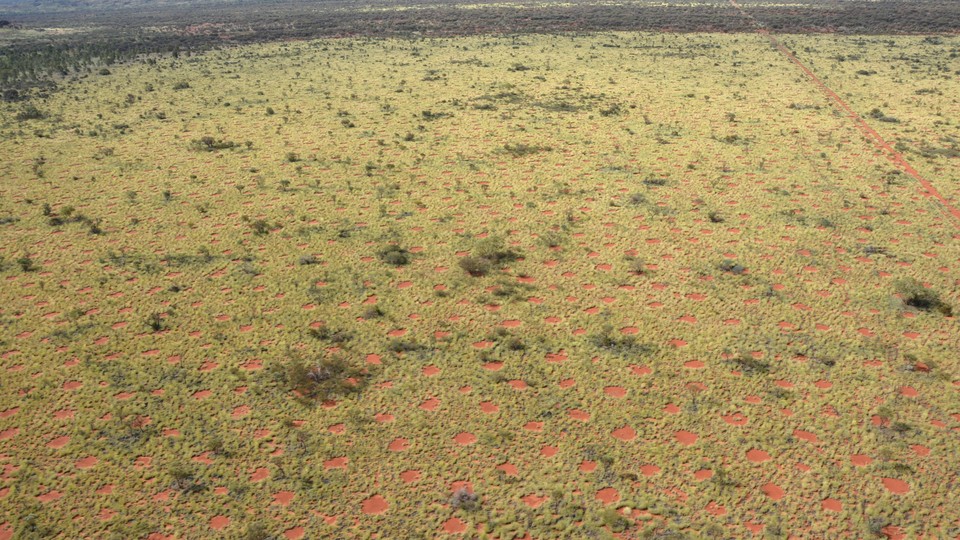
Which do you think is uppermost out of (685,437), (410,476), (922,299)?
(922,299)

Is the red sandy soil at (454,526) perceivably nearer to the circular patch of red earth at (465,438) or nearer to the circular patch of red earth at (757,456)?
the circular patch of red earth at (465,438)

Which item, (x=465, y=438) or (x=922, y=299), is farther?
(x=922, y=299)

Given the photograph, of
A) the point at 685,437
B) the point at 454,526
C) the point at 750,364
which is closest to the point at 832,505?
the point at 685,437

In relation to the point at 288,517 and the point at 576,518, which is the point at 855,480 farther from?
the point at 288,517

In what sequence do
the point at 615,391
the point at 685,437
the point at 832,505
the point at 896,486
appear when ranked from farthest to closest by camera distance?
the point at 615,391, the point at 685,437, the point at 896,486, the point at 832,505

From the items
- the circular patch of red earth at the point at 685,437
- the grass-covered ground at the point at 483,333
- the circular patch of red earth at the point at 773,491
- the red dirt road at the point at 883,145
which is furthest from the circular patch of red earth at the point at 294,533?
the red dirt road at the point at 883,145

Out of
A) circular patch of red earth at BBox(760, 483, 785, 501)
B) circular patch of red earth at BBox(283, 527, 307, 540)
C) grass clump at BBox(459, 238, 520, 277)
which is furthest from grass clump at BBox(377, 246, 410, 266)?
circular patch of red earth at BBox(760, 483, 785, 501)

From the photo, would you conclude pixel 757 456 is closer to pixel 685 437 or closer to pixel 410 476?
pixel 685 437

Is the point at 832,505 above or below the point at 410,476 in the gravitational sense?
below

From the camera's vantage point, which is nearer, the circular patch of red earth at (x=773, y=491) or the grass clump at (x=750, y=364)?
the circular patch of red earth at (x=773, y=491)
